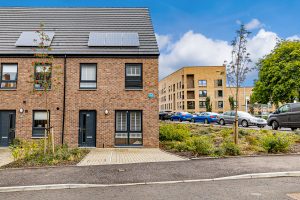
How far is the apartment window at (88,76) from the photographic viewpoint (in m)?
16.1

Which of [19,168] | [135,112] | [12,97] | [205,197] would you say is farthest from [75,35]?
[205,197]

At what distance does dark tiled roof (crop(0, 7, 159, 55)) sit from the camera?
16312 mm

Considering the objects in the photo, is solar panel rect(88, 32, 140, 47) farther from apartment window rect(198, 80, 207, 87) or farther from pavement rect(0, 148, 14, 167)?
apartment window rect(198, 80, 207, 87)

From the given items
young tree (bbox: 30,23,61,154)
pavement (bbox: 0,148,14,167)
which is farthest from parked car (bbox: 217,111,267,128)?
pavement (bbox: 0,148,14,167)

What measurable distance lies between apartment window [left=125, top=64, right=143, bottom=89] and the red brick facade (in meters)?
0.27

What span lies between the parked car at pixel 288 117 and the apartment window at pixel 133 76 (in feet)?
41.1

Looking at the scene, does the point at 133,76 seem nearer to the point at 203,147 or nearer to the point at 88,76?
the point at 88,76

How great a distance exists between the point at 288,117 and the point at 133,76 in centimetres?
1310

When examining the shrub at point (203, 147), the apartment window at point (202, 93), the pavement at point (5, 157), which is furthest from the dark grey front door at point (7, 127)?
the apartment window at point (202, 93)

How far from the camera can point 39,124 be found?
1583 centimetres

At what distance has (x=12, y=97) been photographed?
1574 cm

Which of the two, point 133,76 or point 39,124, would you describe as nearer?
point 39,124

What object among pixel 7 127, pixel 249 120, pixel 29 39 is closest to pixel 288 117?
pixel 249 120

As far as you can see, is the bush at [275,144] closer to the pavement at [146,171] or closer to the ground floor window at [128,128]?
the pavement at [146,171]
